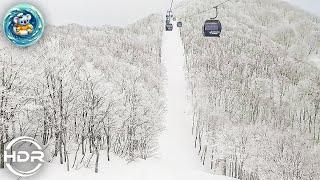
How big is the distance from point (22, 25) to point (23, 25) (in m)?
0.14

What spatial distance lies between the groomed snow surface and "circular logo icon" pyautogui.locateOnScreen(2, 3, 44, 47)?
14.7 meters

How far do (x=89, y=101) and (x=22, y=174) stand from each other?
1638cm

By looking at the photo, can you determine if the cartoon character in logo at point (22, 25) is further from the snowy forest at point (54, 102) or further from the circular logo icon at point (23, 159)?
the circular logo icon at point (23, 159)

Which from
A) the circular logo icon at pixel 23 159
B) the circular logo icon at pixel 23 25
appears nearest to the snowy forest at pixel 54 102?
the circular logo icon at pixel 23 159

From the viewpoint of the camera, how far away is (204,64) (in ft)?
634

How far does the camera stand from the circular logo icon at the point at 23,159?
47219mm

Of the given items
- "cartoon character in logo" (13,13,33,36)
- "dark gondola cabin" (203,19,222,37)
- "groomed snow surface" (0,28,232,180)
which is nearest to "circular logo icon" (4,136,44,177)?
"groomed snow surface" (0,28,232,180)

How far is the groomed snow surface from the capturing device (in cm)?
5428

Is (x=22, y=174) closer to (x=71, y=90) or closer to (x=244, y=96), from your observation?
(x=71, y=90)

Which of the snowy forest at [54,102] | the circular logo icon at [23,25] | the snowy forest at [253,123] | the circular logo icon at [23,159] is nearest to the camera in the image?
the circular logo icon at [23,25]

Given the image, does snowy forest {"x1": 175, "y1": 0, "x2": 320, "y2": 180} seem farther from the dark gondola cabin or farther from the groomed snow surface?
the dark gondola cabin

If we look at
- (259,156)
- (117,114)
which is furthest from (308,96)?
(117,114)

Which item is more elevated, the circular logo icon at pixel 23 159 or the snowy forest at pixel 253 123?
the circular logo icon at pixel 23 159

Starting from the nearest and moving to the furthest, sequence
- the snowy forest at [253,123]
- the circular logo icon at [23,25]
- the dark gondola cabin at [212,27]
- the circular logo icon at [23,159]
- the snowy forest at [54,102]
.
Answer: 1. the circular logo icon at [23,25]
2. the circular logo icon at [23,159]
3. the snowy forest at [54,102]
4. the dark gondola cabin at [212,27]
5. the snowy forest at [253,123]
